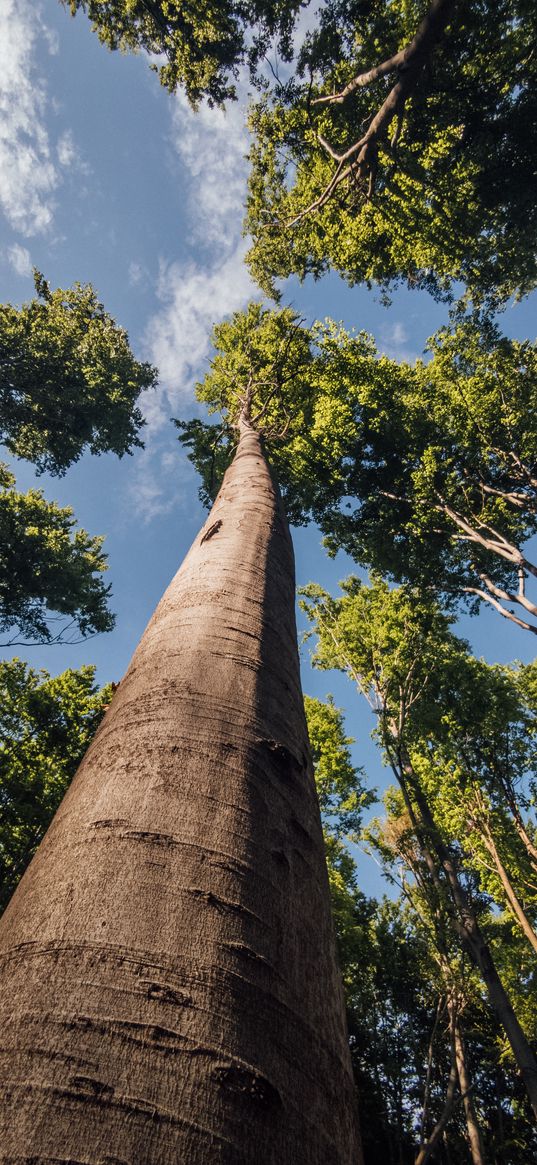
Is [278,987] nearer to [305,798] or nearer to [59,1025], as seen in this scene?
[59,1025]

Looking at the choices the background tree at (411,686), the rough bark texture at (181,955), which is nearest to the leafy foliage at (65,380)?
the background tree at (411,686)

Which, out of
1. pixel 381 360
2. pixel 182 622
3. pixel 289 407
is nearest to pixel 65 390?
pixel 289 407

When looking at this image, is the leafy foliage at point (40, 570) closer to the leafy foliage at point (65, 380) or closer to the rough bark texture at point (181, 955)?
the leafy foliage at point (65, 380)

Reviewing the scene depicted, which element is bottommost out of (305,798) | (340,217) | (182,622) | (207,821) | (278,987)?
(278,987)

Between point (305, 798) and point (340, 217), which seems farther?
point (340, 217)

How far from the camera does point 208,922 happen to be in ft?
2.78

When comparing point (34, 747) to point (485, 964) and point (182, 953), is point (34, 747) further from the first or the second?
point (182, 953)

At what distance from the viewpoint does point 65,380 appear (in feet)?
55.4

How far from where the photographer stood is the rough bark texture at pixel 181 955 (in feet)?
2.02

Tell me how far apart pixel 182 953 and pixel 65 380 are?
62.2ft

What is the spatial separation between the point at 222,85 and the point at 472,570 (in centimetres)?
1284

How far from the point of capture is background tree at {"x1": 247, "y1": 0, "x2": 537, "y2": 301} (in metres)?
9.94

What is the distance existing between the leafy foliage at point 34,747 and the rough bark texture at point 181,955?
8481 mm

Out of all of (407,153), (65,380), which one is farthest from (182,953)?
(65,380)
